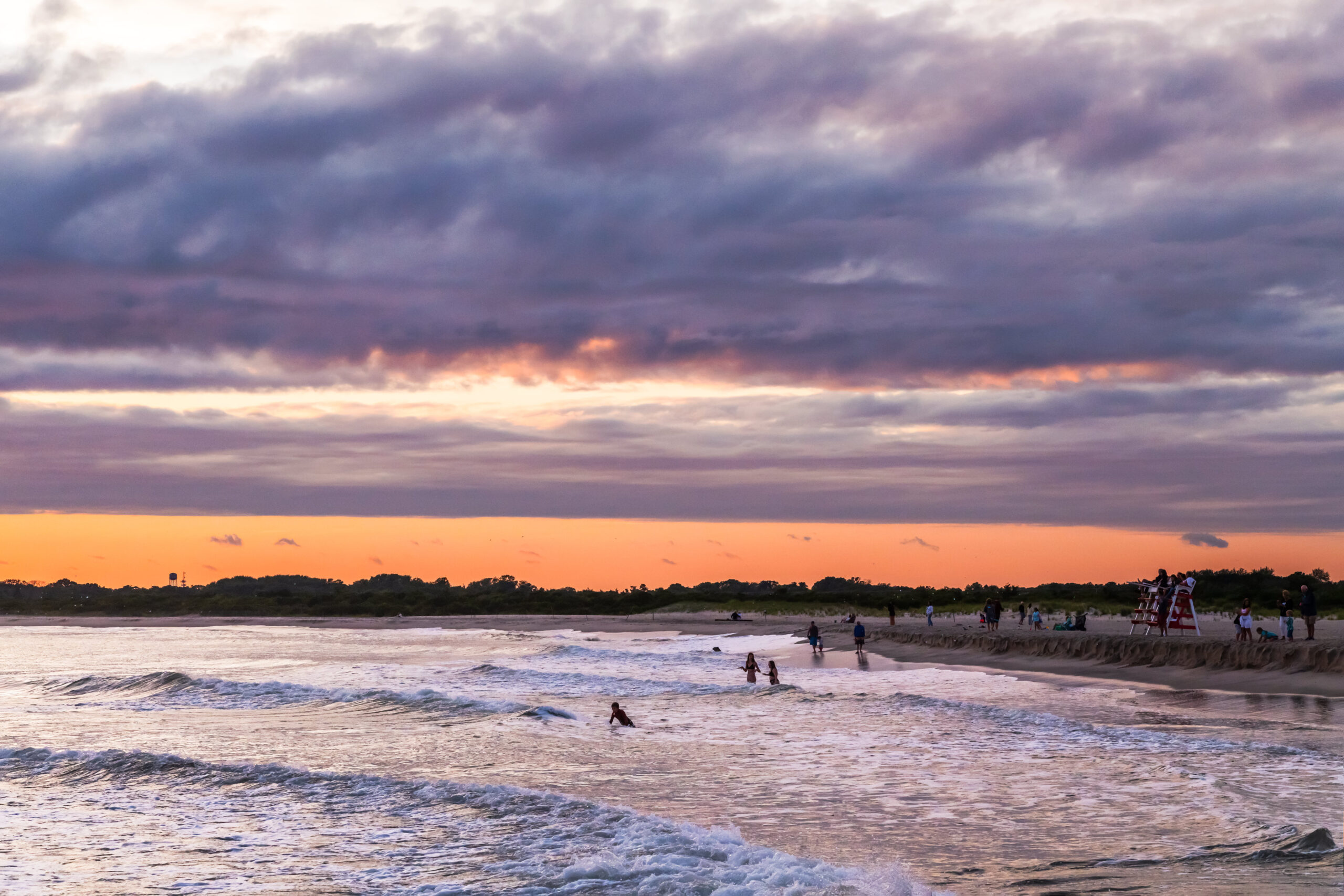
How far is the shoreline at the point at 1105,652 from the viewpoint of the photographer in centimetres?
2939

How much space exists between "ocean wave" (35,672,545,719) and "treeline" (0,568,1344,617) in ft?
176

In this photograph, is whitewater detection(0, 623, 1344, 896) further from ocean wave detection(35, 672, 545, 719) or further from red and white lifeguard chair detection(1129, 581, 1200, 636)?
red and white lifeguard chair detection(1129, 581, 1200, 636)

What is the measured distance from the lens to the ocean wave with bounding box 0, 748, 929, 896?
12.2 metres

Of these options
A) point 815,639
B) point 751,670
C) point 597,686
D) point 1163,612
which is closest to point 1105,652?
point 1163,612

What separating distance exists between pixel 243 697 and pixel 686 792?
24.2m

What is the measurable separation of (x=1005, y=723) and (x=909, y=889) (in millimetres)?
14283

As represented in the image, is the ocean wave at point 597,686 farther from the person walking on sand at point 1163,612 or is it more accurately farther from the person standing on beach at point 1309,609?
the person standing on beach at point 1309,609

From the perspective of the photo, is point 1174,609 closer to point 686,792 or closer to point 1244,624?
point 1244,624

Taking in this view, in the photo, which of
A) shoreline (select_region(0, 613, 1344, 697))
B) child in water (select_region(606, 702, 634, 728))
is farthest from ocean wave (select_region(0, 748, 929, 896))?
shoreline (select_region(0, 613, 1344, 697))

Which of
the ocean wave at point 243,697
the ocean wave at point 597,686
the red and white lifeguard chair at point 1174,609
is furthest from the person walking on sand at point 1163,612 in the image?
the ocean wave at point 243,697

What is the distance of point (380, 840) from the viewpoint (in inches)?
586

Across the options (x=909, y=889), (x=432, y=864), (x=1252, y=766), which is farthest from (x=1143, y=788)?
(x=432, y=864)

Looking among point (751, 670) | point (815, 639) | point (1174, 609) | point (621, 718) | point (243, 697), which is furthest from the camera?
point (815, 639)

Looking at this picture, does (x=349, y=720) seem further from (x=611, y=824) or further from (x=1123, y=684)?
(x=1123, y=684)
